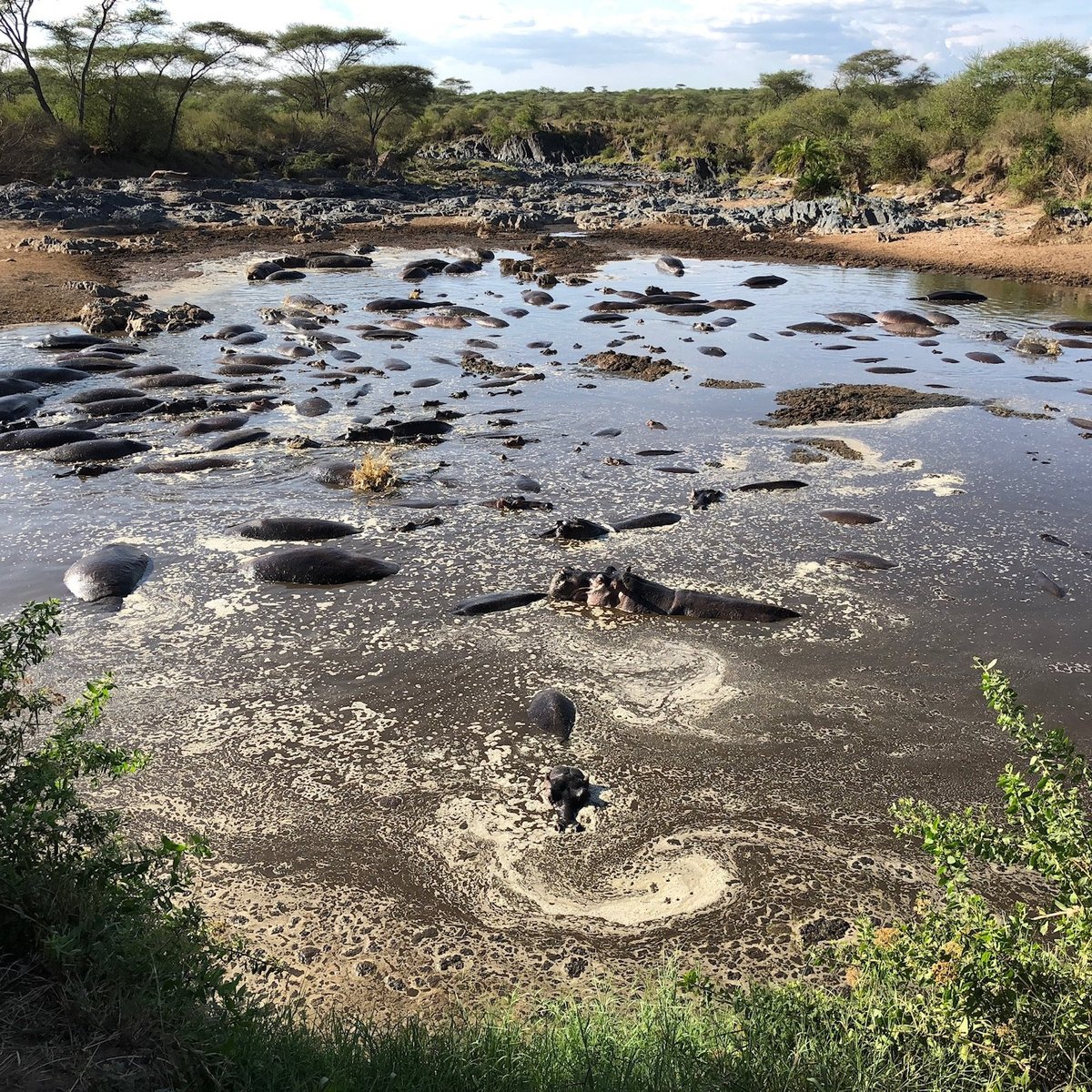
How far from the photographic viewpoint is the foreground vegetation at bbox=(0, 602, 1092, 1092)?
107 inches

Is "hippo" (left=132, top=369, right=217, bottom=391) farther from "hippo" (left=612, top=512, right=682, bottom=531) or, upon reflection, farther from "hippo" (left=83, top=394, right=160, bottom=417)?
"hippo" (left=612, top=512, right=682, bottom=531)

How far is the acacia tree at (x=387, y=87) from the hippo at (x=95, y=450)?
140 feet

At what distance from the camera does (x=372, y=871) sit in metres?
4.73

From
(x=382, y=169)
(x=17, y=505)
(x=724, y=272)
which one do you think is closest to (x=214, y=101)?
(x=382, y=169)

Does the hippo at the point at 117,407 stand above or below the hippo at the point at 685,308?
below

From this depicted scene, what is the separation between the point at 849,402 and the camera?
1311 centimetres

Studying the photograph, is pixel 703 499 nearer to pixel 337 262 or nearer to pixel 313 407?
pixel 313 407

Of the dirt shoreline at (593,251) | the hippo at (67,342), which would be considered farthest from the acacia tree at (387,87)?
the hippo at (67,342)

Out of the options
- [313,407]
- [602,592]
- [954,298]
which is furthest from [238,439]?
[954,298]

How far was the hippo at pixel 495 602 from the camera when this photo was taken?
23.7 feet

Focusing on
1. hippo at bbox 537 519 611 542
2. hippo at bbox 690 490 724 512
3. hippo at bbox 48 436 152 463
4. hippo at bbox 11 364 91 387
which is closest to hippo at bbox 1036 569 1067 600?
hippo at bbox 690 490 724 512

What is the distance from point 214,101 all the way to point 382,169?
9315 mm

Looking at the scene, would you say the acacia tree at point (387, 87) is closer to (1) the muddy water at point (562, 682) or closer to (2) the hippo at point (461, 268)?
(2) the hippo at point (461, 268)

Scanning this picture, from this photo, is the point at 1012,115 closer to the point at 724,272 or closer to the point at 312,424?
the point at 724,272
